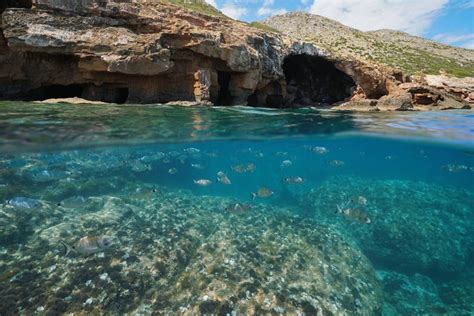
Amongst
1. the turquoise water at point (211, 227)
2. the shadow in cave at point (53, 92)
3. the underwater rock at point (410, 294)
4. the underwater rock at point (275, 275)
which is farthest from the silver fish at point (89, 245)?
the shadow in cave at point (53, 92)

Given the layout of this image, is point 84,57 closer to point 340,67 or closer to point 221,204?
point 221,204

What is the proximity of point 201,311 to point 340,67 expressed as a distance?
2545 centimetres

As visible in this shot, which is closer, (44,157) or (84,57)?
(44,157)

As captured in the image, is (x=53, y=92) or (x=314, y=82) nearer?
(x=53, y=92)

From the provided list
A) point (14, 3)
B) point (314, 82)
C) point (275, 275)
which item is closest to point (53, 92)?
point (14, 3)

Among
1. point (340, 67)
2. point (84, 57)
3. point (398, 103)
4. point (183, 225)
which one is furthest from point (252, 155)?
point (183, 225)

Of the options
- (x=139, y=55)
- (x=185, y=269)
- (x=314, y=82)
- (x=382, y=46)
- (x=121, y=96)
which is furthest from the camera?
(x=382, y=46)

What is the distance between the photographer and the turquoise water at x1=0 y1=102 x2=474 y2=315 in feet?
18.4

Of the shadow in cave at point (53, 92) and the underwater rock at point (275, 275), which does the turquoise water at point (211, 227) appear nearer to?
the underwater rock at point (275, 275)

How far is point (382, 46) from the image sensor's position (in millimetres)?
69500

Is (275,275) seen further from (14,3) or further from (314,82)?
(314,82)

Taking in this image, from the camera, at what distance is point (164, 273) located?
6133mm

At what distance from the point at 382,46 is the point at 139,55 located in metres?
68.1

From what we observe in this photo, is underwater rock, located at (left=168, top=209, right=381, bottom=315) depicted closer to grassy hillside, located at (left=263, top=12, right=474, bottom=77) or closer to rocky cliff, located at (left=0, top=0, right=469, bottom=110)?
rocky cliff, located at (left=0, top=0, right=469, bottom=110)
